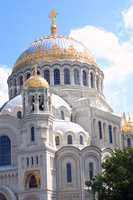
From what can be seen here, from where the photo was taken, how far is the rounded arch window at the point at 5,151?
4444 centimetres

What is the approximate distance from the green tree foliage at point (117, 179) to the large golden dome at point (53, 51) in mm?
22250

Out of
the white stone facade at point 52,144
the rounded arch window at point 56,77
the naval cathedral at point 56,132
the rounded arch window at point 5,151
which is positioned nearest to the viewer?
the white stone facade at point 52,144

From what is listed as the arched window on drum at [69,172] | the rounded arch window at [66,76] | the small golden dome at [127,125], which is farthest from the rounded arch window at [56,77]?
the arched window on drum at [69,172]

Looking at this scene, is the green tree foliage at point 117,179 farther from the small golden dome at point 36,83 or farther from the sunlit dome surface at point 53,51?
the sunlit dome surface at point 53,51

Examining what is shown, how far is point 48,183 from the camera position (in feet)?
134

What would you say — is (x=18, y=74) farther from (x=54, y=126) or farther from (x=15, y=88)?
(x=54, y=126)

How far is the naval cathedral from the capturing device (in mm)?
41719

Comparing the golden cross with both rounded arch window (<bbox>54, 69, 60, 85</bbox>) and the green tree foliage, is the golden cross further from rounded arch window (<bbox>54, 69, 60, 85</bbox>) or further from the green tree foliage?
the green tree foliage

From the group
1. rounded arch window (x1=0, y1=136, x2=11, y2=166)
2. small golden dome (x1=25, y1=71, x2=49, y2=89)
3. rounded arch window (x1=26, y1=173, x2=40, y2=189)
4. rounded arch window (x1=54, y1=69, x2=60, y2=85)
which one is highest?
rounded arch window (x1=54, y1=69, x2=60, y2=85)

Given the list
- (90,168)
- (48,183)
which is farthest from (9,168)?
(90,168)

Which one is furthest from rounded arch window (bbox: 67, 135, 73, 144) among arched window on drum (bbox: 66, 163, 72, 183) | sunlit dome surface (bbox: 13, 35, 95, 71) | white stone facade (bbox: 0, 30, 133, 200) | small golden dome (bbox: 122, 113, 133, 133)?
sunlit dome surface (bbox: 13, 35, 95, 71)

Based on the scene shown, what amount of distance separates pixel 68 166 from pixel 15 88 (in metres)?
15.2

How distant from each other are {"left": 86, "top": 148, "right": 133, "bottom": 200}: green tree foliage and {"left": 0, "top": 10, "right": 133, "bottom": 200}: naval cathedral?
28.8 ft

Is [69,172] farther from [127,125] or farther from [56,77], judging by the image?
[56,77]
